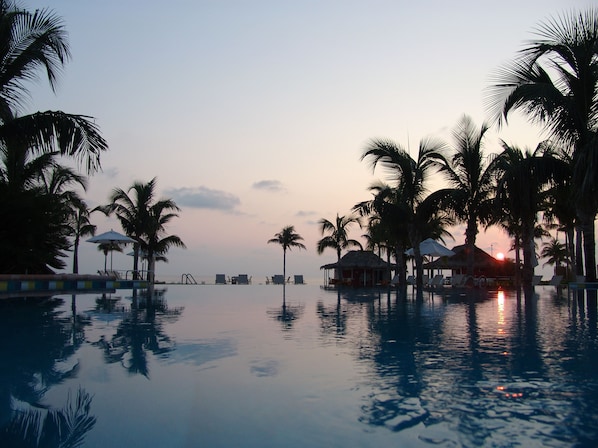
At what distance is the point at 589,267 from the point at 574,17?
7044 millimetres

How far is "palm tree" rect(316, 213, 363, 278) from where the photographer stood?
4094 centimetres

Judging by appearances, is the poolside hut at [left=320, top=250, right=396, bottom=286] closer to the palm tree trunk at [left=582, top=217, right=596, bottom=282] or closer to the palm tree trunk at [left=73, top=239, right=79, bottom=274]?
the palm tree trunk at [left=73, top=239, right=79, bottom=274]

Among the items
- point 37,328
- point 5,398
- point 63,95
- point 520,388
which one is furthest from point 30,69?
point 520,388

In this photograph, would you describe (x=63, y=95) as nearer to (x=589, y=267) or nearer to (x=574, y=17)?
(x=574, y=17)

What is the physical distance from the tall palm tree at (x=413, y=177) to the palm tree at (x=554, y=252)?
3798cm

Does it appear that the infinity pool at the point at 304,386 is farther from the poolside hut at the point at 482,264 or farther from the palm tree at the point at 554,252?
the palm tree at the point at 554,252

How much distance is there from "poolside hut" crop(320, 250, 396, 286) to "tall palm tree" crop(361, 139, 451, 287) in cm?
1693

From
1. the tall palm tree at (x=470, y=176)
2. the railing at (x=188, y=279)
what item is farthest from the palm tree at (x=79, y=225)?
the tall palm tree at (x=470, y=176)

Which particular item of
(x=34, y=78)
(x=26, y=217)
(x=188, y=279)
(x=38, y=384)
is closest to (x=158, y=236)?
(x=188, y=279)

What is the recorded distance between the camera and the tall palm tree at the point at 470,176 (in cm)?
2114

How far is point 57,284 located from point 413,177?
14271 mm

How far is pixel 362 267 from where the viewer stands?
40.0m

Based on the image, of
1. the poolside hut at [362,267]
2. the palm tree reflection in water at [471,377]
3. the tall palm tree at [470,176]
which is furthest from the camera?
the poolside hut at [362,267]

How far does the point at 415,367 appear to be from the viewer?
5.01 m
